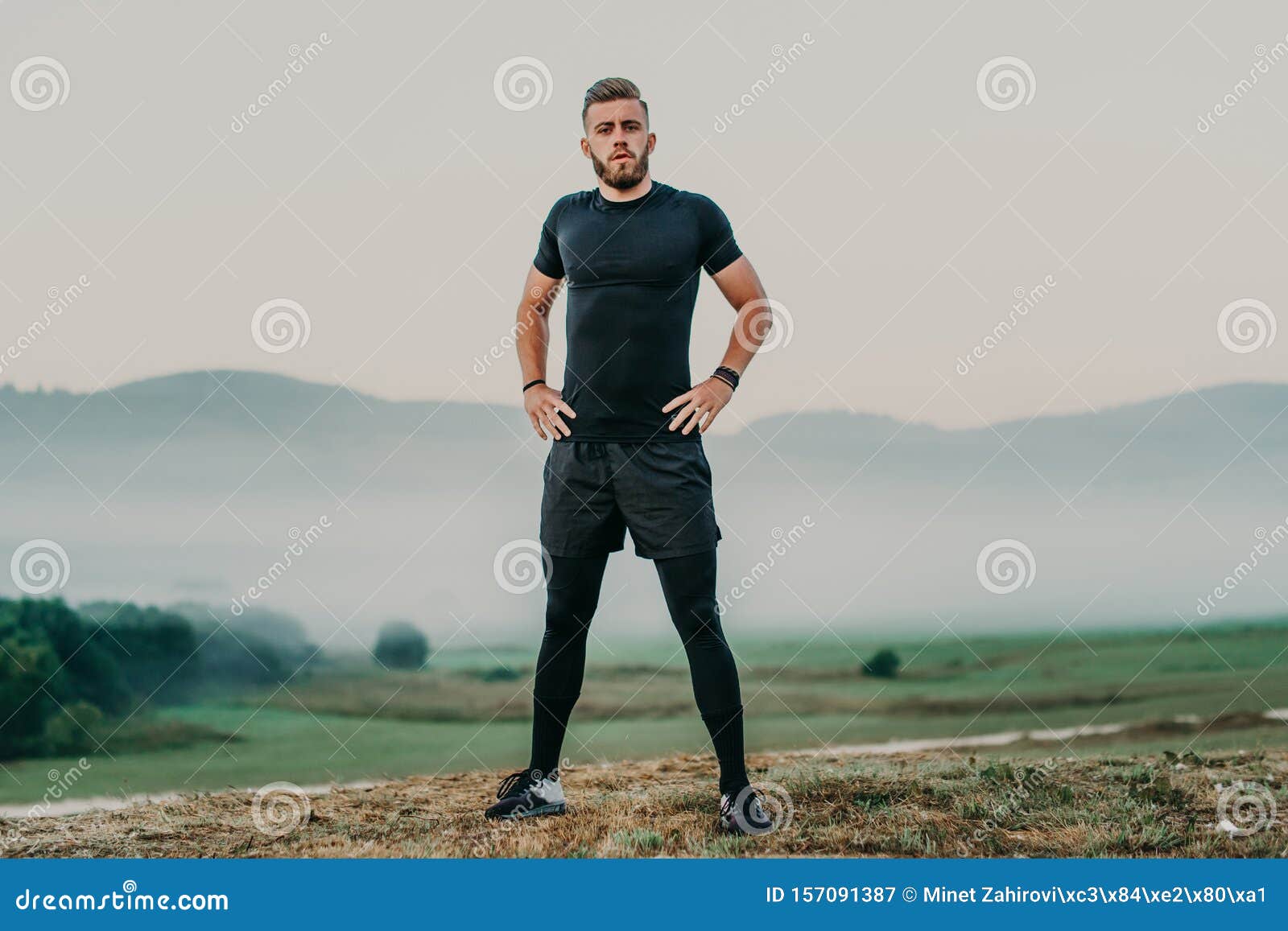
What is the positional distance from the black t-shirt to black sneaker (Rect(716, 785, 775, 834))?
141 cm

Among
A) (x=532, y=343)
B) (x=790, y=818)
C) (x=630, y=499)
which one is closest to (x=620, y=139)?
(x=532, y=343)

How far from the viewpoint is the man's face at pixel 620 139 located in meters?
4.73

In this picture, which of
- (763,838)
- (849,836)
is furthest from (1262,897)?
(763,838)

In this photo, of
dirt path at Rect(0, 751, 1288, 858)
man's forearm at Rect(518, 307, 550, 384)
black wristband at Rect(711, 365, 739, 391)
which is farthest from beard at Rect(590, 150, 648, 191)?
dirt path at Rect(0, 751, 1288, 858)

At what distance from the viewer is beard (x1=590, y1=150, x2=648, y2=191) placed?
4.74 m

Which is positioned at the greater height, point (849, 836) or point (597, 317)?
point (597, 317)

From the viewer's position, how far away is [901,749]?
21.9 ft

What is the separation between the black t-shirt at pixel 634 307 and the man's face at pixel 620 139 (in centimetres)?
11

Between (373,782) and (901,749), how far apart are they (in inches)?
113

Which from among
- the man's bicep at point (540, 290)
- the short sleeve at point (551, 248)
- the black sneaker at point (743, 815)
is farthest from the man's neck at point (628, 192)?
the black sneaker at point (743, 815)

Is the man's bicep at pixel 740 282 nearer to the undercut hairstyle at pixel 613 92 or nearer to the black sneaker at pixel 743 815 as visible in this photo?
the undercut hairstyle at pixel 613 92

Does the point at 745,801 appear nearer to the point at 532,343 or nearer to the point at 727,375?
the point at 727,375

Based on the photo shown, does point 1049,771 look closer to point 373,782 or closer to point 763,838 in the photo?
point 763,838

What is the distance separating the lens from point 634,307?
185 inches
